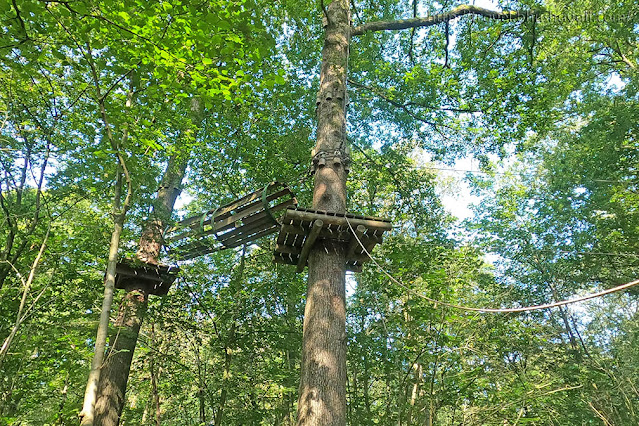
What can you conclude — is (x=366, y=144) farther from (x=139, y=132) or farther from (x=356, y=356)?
(x=139, y=132)

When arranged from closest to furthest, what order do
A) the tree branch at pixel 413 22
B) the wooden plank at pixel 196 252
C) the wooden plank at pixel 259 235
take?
the wooden plank at pixel 259 235, the wooden plank at pixel 196 252, the tree branch at pixel 413 22

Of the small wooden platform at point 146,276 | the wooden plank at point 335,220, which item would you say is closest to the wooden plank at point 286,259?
the wooden plank at point 335,220

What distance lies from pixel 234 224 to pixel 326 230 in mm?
1970

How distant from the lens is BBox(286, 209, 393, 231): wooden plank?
3580 millimetres

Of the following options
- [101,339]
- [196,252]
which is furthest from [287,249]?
[196,252]

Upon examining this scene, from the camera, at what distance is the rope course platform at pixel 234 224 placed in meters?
4.94

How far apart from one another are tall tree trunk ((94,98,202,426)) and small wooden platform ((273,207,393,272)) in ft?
5.95

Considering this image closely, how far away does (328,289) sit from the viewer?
3.60 metres

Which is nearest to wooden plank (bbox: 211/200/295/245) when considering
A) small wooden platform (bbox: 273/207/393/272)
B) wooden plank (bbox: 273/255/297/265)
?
wooden plank (bbox: 273/255/297/265)

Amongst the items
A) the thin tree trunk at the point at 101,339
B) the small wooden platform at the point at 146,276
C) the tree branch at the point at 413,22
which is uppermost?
the tree branch at the point at 413,22

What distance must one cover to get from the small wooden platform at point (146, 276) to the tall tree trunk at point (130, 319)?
7cm

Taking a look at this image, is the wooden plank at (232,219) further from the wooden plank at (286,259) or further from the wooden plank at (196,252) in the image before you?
the wooden plank at (286,259)

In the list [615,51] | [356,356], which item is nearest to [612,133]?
[615,51]

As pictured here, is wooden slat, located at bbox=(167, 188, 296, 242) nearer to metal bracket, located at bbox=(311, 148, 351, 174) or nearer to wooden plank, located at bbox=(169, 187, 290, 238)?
wooden plank, located at bbox=(169, 187, 290, 238)
